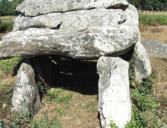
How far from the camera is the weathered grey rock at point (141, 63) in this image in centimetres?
514

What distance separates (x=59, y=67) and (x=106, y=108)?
374 centimetres

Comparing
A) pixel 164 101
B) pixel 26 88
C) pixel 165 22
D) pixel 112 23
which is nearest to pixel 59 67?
pixel 26 88

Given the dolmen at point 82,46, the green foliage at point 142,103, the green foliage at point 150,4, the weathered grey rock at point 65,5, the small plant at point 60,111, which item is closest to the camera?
the dolmen at point 82,46

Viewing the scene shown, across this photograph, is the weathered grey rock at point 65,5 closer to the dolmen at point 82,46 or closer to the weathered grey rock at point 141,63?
the dolmen at point 82,46

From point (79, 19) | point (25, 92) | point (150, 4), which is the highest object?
point (79, 19)

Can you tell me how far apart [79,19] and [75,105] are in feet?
6.98

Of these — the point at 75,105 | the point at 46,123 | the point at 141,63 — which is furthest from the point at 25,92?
the point at 141,63

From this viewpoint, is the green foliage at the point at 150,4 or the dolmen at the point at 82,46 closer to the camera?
the dolmen at the point at 82,46

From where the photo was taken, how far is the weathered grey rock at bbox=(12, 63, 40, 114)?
14.4 ft

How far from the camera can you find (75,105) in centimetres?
491

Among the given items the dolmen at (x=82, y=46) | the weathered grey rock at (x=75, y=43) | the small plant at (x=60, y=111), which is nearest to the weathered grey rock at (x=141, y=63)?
the dolmen at (x=82, y=46)

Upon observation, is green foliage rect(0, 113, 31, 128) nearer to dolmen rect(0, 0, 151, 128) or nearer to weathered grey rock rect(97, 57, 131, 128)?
dolmen rect(0, 0, 151, 128)

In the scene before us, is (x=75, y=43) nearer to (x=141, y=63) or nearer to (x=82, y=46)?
(x=82, y=46)

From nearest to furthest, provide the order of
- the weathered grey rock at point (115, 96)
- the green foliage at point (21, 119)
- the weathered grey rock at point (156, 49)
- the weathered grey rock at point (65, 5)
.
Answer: the weathered grey rock at point (115, 96) → the green foliage at point (21, 119) → the weathered grey rock at point (65, 5) → the weathered grey rock at point (156, 49)
